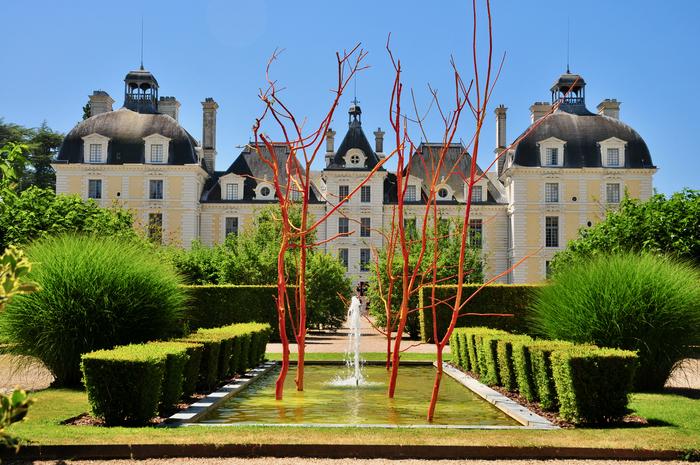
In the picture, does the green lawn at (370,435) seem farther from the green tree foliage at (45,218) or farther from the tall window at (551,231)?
the tall window at (551,231)

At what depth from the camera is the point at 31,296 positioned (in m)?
9.56

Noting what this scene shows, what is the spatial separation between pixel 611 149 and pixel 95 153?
96.5ft

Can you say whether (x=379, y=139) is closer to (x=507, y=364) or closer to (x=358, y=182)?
(x=358, y=182)

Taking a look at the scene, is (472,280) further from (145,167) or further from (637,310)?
(145,167)

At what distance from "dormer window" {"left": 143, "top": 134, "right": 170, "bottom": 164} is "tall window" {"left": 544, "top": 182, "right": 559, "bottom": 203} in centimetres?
2175

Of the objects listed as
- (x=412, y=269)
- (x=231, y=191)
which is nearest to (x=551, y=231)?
(x=231, y=191)

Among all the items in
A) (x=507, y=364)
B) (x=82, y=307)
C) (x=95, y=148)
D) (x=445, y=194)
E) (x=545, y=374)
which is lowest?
(x=507, y=364)

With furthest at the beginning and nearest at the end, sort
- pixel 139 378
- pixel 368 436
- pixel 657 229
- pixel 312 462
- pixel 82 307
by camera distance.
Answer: pixel 657 229, pixel 82 307, pixel 139 378, pixel 368 436, pixel 312 462

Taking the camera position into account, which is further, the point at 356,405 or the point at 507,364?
the point at 507,364

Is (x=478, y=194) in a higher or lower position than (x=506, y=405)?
higher

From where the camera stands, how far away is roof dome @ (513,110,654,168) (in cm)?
4300

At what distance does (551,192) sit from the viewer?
1708 inches

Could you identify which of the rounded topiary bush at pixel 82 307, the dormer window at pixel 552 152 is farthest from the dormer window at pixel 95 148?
the rounded topiary bush at pixel 82 307

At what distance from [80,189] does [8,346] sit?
114 feet
